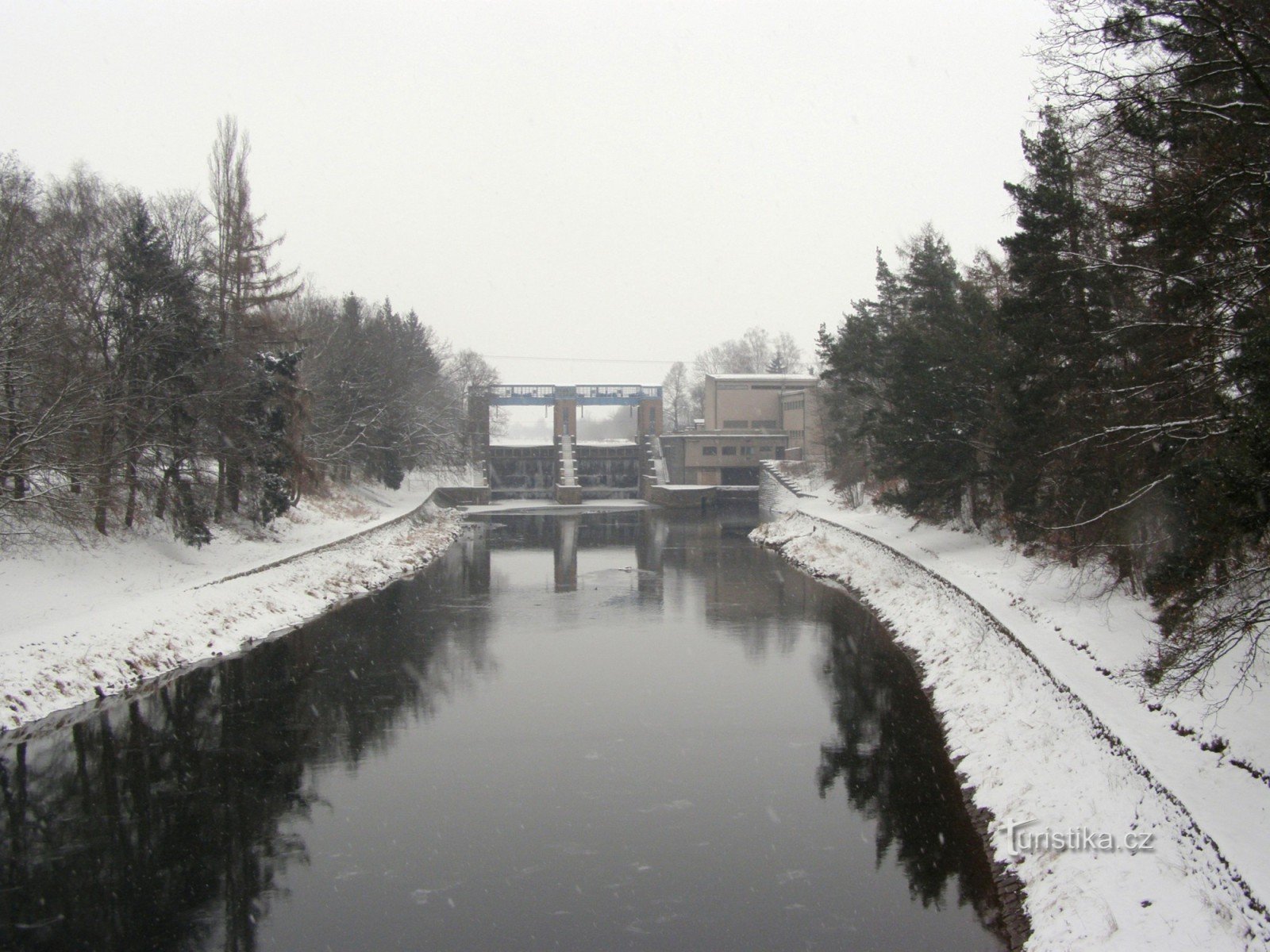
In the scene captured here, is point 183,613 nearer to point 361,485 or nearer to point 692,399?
point 361,485

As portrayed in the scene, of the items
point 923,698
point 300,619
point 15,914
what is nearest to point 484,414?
point 300,619

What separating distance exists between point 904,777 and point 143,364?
65.8 feet

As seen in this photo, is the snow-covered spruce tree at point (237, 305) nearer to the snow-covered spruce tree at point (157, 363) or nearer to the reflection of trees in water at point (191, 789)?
the snow-covered spruce tree at point (157, 363)

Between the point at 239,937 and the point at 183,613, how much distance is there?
39.5 ft

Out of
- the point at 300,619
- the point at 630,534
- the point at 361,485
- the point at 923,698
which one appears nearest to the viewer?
the point at 923,698

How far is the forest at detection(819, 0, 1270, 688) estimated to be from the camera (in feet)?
27.3

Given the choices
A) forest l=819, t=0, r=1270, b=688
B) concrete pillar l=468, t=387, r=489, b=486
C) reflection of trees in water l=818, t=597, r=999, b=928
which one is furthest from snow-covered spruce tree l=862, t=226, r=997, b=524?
concrete pillar l=468, t=387, r=489, b=486

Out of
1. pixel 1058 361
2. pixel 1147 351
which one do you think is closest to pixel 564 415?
pixel 1058 361

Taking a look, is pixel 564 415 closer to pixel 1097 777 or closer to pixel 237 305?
pixel 237 305

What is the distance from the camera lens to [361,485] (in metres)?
49.3

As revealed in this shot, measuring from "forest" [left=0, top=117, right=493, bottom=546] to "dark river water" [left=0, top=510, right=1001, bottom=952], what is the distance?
18.5ft

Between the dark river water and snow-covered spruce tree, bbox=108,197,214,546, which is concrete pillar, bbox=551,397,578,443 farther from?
the dark river water

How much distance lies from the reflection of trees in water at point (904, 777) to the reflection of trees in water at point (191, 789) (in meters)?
5.98

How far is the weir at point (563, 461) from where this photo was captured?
225 ft
